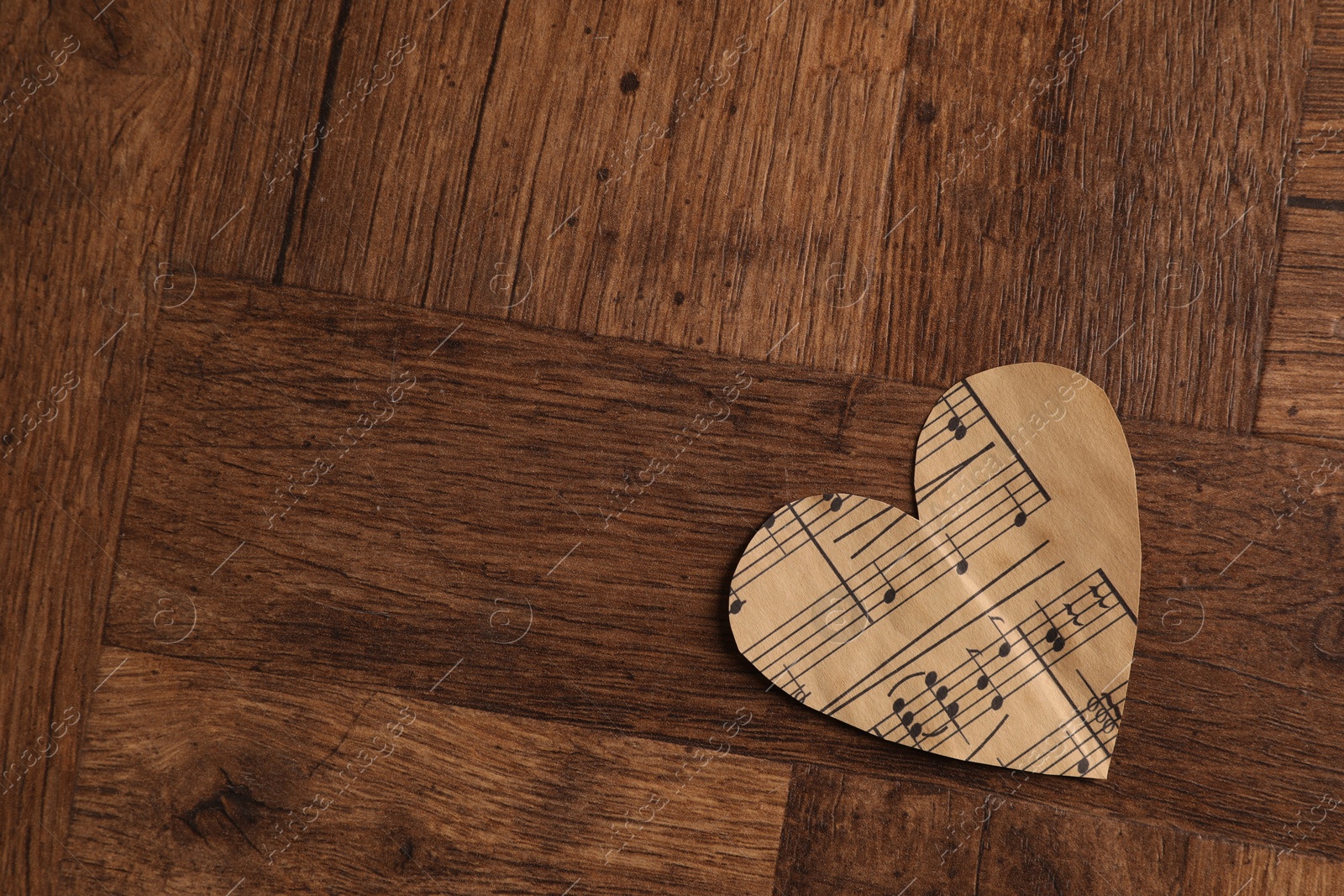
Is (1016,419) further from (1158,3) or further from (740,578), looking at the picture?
(1158,3)

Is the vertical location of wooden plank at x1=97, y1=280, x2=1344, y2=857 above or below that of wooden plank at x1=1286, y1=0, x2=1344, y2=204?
below

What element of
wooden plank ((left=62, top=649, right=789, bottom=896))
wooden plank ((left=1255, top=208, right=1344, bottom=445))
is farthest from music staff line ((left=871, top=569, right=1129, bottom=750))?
wooden plank ((left=1255, top=208, right=1344, bottom=445))

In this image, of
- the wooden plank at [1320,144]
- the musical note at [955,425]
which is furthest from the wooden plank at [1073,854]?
the wooden plank at [1320,144]

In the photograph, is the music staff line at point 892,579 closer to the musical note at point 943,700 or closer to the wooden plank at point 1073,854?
the musical note at point 943,700

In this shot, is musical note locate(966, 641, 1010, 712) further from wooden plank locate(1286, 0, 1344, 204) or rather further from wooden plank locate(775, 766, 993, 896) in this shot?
wooden plank locate(1286, 0, 1344, 204)

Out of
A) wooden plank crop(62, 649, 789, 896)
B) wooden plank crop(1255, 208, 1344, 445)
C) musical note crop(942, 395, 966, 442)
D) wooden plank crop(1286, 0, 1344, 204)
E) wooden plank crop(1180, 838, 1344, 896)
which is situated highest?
wooden plank crop(1286, 0, 1344, 204)
